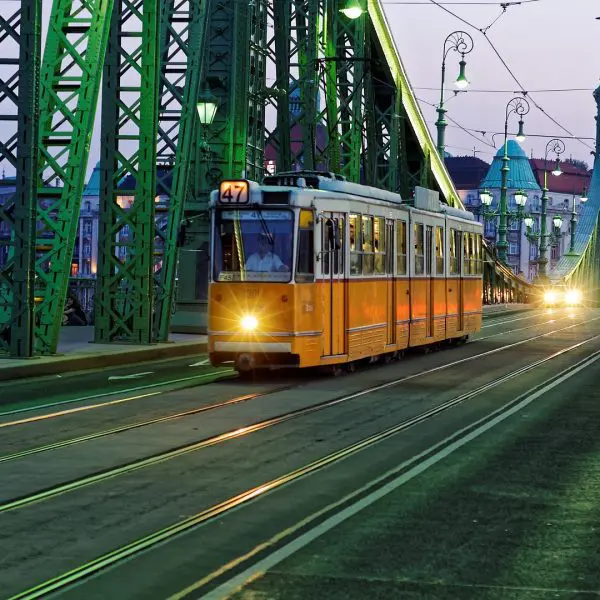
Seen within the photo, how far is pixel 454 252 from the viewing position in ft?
98.6

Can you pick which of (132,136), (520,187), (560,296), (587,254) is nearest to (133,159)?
(132,136)

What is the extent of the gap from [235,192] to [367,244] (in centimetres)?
331

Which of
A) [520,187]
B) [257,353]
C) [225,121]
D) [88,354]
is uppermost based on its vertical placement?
[520,187]

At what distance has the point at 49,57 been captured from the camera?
21.6 m

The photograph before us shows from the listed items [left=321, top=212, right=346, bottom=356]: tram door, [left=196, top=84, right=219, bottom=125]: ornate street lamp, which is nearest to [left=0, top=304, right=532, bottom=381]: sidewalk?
[left=321, top=212, right=346, bottom=356]: tram door

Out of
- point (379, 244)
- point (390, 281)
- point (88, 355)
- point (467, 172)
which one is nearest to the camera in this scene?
point (88, 355)

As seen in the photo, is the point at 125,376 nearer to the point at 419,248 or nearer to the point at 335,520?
the point at 419,248

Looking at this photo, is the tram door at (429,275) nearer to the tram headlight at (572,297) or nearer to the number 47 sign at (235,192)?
the number 47 sign at (235,192)

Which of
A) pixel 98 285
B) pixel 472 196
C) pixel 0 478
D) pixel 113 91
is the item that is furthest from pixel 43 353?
pixel 472 196

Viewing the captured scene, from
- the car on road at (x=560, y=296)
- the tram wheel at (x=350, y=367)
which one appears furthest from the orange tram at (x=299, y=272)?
the car on road at (x=560, y=296)

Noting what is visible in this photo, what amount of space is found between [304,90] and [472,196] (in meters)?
138

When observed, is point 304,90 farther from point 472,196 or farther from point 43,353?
point 472,196

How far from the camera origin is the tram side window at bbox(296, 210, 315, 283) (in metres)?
19.9

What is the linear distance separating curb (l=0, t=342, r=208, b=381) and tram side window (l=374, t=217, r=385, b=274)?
14.0ft
